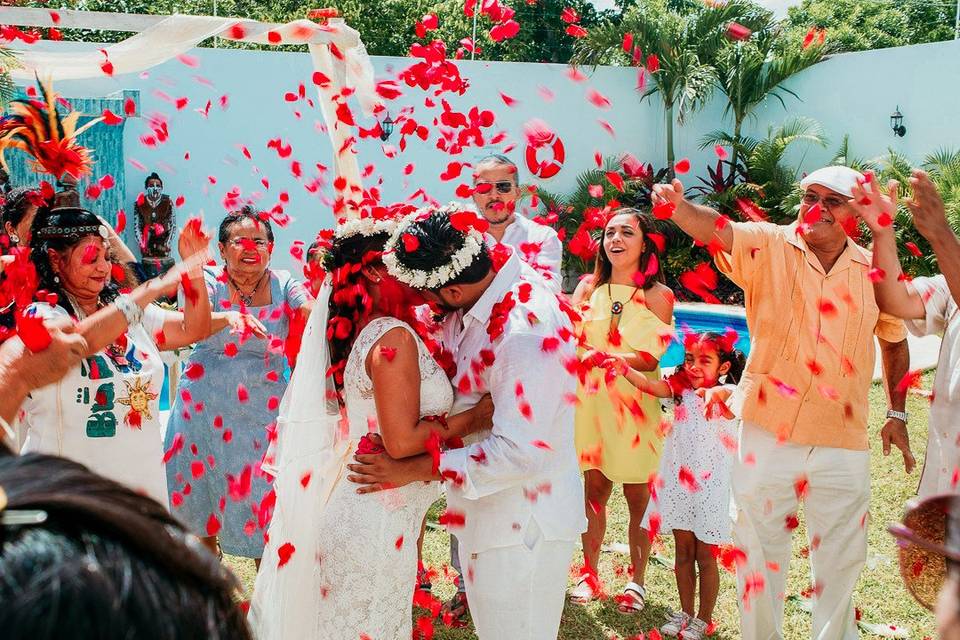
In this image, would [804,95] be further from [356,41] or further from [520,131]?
[356,41]

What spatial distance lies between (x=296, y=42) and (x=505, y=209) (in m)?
1.52

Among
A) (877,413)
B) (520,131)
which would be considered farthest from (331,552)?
(520,131)

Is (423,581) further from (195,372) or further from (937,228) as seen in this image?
(937,228)

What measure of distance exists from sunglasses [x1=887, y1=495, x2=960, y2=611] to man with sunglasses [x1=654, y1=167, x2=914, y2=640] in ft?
8.05

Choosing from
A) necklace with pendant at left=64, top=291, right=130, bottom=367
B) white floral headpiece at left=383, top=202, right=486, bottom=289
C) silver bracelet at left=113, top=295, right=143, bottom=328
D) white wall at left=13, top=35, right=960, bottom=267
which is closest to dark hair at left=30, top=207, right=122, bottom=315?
necklace with pendant at left=64, top=291, right=130, bottom=367

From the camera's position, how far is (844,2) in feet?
125

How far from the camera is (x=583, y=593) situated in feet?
16.1

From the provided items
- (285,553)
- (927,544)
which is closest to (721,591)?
(285,553)

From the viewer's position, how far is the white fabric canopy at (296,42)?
4.18 metres

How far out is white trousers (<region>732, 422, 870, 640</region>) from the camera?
401 centimetres

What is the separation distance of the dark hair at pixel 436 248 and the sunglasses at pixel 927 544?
182cm

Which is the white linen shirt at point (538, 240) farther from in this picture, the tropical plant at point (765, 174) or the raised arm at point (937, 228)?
the tropical plant at point (765, 174)

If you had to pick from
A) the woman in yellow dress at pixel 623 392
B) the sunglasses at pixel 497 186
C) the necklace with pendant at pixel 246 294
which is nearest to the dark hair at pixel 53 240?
the necklace with pendant at pixel 246 294

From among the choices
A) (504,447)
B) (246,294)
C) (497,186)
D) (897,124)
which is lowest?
(504,447)
